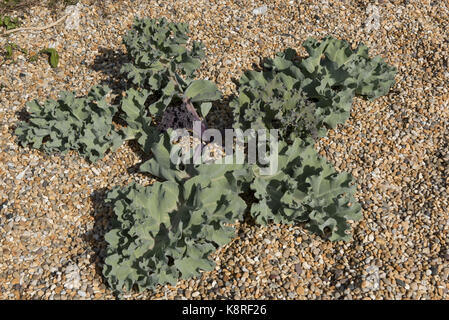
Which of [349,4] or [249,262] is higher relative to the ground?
[349,4]

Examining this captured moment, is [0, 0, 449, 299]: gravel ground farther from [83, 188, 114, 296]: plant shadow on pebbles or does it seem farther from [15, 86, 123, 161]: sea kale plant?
[15, 86, 123, 161]: sea kale plant

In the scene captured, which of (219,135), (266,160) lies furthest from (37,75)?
(266,160)

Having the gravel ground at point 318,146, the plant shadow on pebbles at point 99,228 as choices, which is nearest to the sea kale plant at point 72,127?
the gravel ground at point 318,146

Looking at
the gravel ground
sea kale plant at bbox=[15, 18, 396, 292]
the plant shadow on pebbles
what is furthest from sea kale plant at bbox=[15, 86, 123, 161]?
the plant shadow on pebbles

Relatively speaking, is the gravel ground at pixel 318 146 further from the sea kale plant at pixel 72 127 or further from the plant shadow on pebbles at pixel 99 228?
the sea kale plant at pixel 72 127

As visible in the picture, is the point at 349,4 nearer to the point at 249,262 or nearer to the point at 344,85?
the point at 344,85

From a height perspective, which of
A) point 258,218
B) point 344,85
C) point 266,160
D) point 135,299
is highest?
point 344,85

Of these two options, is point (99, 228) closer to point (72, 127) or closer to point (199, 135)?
point (72, 127)
